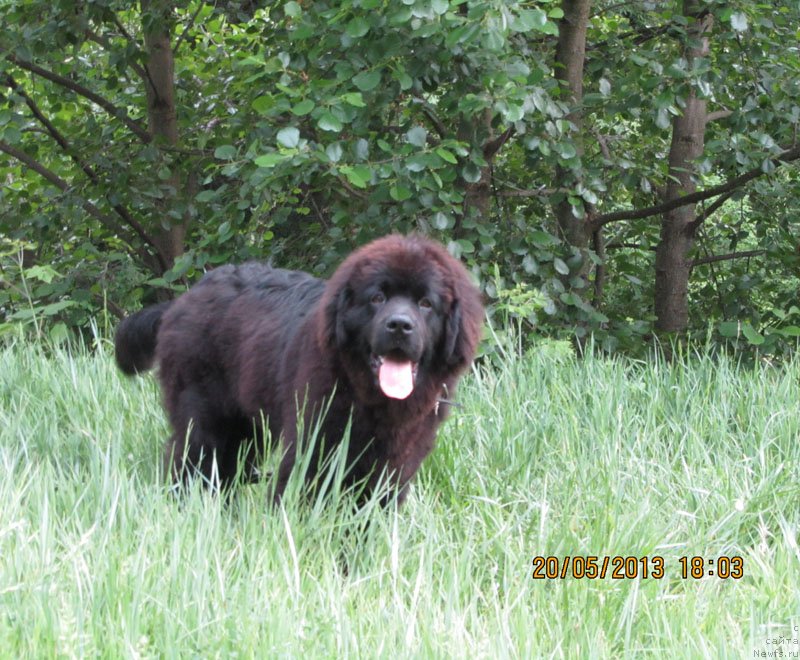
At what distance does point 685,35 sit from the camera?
715cm

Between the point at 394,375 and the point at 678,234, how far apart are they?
5.85 m

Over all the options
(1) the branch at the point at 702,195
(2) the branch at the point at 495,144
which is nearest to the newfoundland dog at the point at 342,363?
(2) the branch at the point at 495,144

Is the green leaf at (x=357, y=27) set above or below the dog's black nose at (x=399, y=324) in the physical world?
above

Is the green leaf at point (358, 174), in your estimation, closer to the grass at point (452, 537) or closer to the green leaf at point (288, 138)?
the green leaf at point (288, 138)

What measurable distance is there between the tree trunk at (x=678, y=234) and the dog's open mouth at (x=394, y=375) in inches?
210

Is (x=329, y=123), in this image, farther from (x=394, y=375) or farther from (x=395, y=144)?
(x=394, y=375)

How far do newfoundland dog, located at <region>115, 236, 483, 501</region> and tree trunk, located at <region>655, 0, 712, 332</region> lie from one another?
5049 millimetres

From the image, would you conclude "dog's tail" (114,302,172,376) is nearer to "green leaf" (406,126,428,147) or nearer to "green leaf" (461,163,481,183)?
"green leaf" (406,126,428,147)

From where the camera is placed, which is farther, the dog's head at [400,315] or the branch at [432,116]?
the branch at [432,116]

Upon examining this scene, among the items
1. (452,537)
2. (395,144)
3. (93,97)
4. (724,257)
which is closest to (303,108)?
(395,144)

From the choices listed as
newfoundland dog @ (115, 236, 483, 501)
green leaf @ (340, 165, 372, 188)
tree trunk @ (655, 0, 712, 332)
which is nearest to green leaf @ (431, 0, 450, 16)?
green leaf @ (340, 165, 372, 188)

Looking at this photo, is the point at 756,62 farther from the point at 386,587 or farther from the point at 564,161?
the point at 386,587

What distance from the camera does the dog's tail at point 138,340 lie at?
5344 millimetres

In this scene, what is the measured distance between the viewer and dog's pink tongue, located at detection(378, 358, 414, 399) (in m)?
4.02
